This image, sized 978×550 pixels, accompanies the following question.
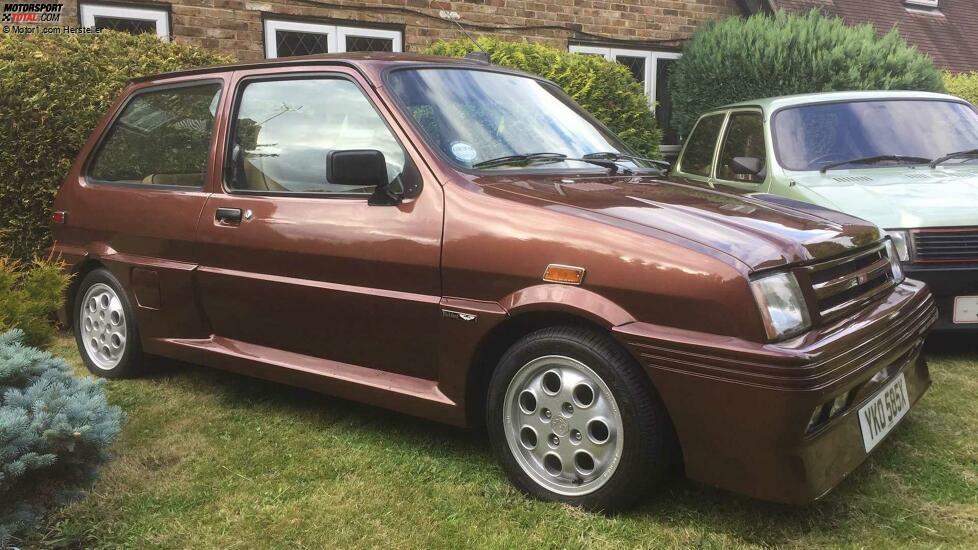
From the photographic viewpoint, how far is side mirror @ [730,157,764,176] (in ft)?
18.1

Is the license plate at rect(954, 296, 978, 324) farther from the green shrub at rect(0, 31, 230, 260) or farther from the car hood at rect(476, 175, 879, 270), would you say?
the green shrub at rect(0, 31, 230, 260)

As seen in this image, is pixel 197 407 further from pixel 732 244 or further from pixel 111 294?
pixel 732 244

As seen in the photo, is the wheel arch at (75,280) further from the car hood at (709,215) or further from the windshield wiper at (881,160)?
the windshield wiper at (881,160)

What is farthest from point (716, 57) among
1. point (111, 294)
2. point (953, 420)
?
point (111, 294)

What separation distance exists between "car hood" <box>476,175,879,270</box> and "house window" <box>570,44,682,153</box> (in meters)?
8.57

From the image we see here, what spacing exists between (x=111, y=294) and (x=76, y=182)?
0.79m

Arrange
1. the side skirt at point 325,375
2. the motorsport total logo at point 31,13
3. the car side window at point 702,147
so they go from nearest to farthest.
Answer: the side skirt at point 325,375
the car side window at point 702,147
the motorsport total logo at point 31,13

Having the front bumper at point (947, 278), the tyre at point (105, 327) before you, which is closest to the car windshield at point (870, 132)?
the front bumper at point (947, 278)

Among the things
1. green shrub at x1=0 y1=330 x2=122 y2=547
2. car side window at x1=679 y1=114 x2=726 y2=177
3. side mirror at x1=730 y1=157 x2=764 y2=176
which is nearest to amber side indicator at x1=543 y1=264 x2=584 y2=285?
green shrub at x1=0 y1=330 x2=122 y2=547

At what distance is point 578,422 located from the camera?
112 inches

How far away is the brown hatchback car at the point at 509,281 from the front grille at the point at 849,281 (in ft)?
0.04

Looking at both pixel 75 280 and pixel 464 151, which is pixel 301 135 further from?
pixel 75 280

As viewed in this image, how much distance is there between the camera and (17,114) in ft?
20.0

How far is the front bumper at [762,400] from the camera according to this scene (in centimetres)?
244
